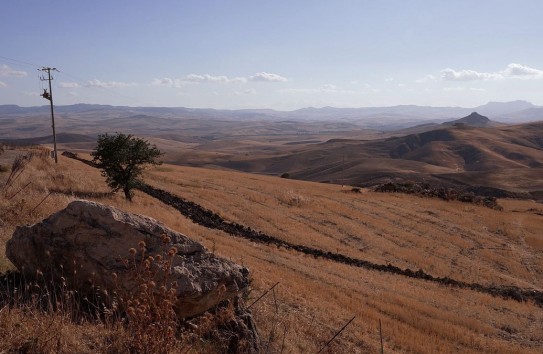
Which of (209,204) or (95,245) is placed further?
(209,204)

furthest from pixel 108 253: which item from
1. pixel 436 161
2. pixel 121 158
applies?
pixel 436 161

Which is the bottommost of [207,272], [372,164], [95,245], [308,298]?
[372,164]

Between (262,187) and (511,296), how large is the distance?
27.4 meters

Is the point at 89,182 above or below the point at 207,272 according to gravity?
below

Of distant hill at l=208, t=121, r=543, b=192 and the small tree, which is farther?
distant hill at l=208, t=121, r=543, b=192

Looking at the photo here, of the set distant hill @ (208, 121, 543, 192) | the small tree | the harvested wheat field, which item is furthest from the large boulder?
distant hill @ (208, 121, 543, 192)

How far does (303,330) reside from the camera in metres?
9.42

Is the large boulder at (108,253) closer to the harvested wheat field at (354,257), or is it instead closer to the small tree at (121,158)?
the harvested wheat field at (354,257)

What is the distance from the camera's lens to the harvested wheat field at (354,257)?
10.3 m

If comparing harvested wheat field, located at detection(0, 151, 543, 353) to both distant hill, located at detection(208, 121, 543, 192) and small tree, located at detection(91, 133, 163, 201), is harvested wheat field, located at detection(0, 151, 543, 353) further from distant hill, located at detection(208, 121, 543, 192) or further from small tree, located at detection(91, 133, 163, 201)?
distant hill, located at detection(208, 121, 543, 192)

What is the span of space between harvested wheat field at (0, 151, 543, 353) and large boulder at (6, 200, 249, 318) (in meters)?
0.95

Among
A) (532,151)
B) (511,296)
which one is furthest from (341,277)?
(532,151)

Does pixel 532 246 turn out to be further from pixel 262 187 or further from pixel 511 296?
pixel 262 187

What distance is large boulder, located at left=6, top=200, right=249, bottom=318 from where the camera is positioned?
6.55m
